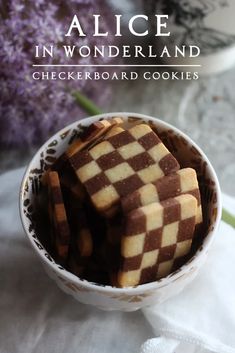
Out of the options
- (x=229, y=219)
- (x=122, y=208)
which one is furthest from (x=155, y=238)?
(x=229, y=219)

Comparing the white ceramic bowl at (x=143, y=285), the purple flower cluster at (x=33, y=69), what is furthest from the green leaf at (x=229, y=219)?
the purple flower cluster at (x=33, y=69)

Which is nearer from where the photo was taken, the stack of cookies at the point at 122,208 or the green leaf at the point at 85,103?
the stack of cookies at the point at 122,208

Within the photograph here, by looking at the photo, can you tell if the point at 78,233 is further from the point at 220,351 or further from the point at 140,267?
the point at 220,351

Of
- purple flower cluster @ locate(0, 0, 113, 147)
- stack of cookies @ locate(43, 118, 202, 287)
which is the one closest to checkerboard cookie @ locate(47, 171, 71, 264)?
stack of cookies @ locate(43, 118, 202, 287)

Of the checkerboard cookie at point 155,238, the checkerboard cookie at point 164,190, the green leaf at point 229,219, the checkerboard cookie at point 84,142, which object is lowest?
the green leaf at point 229,219

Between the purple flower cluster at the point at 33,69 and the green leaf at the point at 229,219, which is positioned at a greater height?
the purple flower cluster at the point at 33,69

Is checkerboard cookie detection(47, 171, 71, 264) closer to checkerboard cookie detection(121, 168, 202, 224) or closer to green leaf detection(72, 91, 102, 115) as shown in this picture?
checkerboard cookie detection(121, 168, 202, 224)

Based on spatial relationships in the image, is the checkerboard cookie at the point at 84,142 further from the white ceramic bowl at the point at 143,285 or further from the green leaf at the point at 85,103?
the green leaf at the point at 85,103
